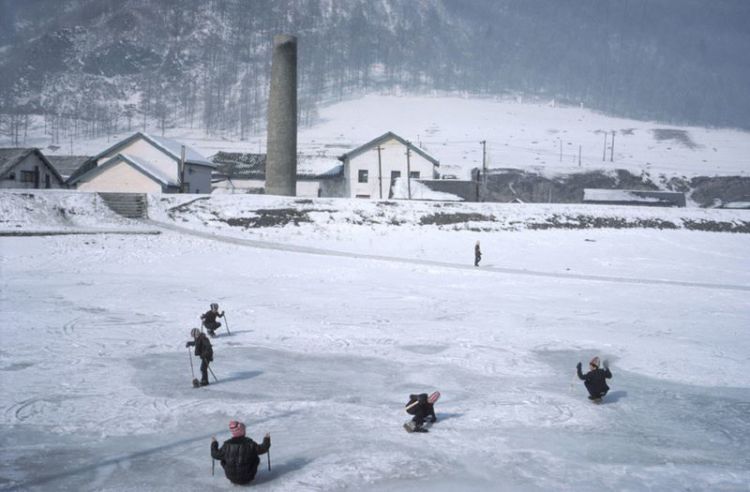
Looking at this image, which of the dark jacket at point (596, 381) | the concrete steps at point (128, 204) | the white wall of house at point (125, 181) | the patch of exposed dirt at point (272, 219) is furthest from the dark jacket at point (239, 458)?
the white wall of house at point (125, 181)

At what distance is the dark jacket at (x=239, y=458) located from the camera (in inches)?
311

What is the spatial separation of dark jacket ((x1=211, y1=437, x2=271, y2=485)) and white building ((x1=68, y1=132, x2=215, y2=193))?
44032 millimetres

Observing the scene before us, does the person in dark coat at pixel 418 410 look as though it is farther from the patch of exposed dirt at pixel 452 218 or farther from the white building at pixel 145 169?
the white building at pixel 145 169

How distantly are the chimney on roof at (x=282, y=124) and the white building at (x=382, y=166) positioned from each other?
1382 cm

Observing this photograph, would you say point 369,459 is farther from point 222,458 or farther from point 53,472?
point 53,472

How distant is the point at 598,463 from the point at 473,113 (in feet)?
533

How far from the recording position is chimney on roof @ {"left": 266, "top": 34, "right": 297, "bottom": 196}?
50.1 metres

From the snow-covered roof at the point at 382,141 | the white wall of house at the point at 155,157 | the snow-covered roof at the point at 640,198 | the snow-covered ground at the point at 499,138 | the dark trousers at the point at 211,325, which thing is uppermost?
the snow-covered ground at the point at 499,138

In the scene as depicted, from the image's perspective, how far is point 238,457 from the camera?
790 centimetres

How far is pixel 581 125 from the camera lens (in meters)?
160

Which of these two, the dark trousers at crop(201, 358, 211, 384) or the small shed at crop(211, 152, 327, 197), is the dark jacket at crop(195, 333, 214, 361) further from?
the small shed at crop(211, 152, 327, 197)

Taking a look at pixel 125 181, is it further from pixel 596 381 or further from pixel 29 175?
pixel 596 381

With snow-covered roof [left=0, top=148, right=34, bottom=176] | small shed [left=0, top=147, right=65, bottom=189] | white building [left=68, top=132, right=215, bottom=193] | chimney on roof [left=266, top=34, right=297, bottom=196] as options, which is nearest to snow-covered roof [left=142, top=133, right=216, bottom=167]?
white building [left=68, top=132, right=215, bottom=193]

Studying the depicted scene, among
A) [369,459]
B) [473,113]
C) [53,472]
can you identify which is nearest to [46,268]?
[53,472]
